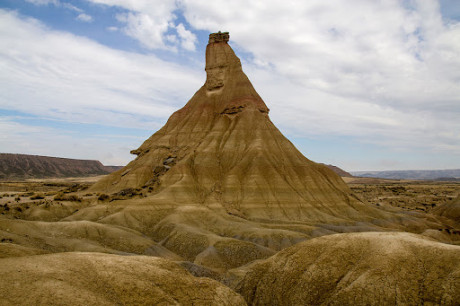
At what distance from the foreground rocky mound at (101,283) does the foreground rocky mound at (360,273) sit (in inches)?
167

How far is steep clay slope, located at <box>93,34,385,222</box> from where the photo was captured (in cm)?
6544

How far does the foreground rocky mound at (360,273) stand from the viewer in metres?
19.6

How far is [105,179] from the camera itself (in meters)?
82.8

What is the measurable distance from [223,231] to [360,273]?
110 feet

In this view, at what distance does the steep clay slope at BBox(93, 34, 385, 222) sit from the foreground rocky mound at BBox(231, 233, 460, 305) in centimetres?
3504

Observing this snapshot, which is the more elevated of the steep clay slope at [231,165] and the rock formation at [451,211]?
the steep clay slope at [231,165]

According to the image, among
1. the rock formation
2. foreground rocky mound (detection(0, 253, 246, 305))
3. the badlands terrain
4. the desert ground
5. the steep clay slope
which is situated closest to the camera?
Answer: foreground rocky mound (detection(0, 253, 246, 305))

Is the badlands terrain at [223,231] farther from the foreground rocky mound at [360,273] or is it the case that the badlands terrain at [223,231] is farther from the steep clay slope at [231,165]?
the steep clay slope at [231,165]

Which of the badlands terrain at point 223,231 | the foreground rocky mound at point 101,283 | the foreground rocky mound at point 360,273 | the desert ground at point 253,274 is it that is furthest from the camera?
the foreground rocky mound at point 360,273

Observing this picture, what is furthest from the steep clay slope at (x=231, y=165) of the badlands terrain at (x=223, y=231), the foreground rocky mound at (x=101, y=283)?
the foreground rocky mound at (x=101, y=283)

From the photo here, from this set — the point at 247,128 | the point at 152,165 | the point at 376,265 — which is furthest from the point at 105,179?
the point at 376,265

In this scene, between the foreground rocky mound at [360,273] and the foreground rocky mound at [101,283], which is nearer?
the foreground rocky mound at [101,283]

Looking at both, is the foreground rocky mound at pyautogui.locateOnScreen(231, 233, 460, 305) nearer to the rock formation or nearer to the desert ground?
the desert ground

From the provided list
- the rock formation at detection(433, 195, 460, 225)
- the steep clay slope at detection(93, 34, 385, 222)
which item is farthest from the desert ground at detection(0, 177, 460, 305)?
the rock formation at detection(433, 195, 460, 225)
